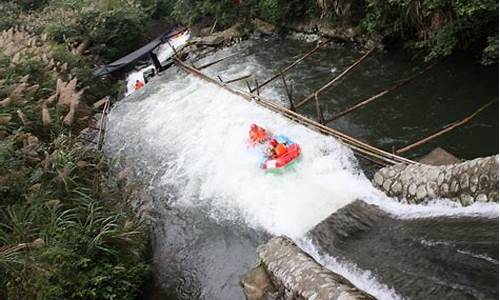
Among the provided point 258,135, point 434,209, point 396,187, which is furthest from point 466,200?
point 258,135

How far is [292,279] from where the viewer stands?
5.54m

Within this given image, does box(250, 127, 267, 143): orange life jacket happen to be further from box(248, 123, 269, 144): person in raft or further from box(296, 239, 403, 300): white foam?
box(296, 239, 403, 300): white foam

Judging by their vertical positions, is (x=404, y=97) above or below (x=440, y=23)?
below

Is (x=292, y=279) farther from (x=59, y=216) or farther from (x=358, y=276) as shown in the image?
(x=59, y=216)

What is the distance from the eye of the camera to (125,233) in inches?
277

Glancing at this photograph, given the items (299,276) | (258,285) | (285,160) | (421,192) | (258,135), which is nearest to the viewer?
(299,276)

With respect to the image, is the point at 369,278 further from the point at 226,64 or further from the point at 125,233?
the point at 226,64

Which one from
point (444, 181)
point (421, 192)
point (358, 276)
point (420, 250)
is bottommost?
point (358, 276)

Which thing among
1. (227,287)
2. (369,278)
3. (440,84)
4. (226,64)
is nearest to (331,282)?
(369,278)

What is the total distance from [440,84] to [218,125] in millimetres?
5680

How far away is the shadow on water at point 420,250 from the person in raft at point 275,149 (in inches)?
84.1

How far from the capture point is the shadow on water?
5.14m

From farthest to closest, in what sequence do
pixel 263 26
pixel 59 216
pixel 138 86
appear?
1. pixel 263 26
2. pixel 138 86
3. pixel 59 216

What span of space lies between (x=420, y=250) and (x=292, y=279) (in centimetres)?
186
